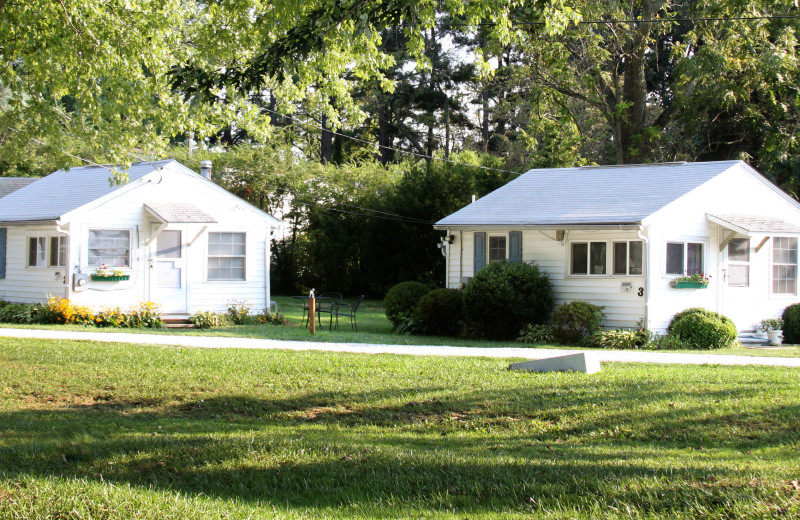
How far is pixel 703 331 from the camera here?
56.8ft

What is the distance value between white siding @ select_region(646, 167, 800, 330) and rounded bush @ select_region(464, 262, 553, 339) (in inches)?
95.3

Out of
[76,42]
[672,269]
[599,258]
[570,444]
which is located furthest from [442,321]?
[570,444]

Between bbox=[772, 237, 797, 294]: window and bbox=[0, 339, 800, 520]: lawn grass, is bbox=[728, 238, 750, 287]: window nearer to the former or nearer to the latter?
bbox=[772, 237, 797, 294]: window

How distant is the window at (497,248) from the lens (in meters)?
20.2

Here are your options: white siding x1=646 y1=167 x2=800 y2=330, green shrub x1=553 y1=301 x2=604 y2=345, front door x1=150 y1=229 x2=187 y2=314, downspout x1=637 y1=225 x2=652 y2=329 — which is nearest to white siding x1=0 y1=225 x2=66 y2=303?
front door x1=150 y1=229 x2=187 y2=314

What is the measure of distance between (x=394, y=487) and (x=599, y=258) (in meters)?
13.7

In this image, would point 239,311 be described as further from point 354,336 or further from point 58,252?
point 354,336

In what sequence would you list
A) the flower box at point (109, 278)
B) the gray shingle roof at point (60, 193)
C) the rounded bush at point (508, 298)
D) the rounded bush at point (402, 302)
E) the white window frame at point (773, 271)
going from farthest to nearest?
the gray shingle roof at point (60, 193), the rounded bush at point (402, 302), the flower box at point (109, 278), the white window frame at point (773, 271), the rounded bush at point (508, 298)

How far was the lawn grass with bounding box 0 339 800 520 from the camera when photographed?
524 cm

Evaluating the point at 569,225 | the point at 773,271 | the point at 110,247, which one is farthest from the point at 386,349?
the point at 773,271

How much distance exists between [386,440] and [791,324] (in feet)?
50.3

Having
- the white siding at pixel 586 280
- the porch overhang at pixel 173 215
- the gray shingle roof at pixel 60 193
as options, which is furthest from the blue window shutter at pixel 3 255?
the white siding at pixel 586 280

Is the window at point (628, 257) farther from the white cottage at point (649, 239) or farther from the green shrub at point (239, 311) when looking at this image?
the green shrub at point (239, 311)

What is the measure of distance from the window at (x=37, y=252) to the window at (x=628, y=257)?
14.1 meters
